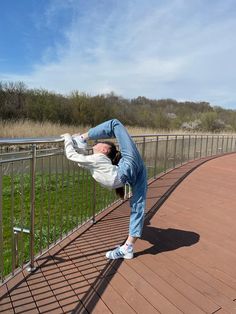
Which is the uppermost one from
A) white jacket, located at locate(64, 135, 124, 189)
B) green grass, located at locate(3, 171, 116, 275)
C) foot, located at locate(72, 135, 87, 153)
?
foot, located at locate(72, 135, 87, 153)

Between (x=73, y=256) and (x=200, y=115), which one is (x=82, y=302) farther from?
(x=200, y=115)

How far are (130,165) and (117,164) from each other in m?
0.17

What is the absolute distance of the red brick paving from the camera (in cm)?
257

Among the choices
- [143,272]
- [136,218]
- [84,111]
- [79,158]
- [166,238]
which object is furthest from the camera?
[84,111]

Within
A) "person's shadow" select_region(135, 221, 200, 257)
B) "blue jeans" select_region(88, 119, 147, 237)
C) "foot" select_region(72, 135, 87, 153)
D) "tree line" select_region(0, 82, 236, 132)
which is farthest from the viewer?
"tree line" select_region(0, 82, 236, 132)

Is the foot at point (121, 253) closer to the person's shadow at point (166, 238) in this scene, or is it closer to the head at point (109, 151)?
the person's shadow at point (166, 238)

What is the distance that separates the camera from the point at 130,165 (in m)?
2.96

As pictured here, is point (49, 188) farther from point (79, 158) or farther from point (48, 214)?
point (79, 158)

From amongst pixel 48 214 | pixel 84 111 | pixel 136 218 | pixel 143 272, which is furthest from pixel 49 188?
pixel 84 111

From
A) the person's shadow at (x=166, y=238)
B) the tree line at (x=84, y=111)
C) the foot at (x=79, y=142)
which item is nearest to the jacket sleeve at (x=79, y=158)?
the foot at (x=79, y=142)

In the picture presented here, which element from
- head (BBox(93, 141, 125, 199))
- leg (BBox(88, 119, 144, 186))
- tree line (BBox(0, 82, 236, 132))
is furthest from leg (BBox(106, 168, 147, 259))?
tree line (BBox(0, 82, 236, 132))

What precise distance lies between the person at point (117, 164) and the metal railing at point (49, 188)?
288 millimetres

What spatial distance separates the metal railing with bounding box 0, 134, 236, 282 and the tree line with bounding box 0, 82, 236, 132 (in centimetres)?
1019

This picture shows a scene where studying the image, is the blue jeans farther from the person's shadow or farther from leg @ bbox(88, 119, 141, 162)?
the person's shadow
